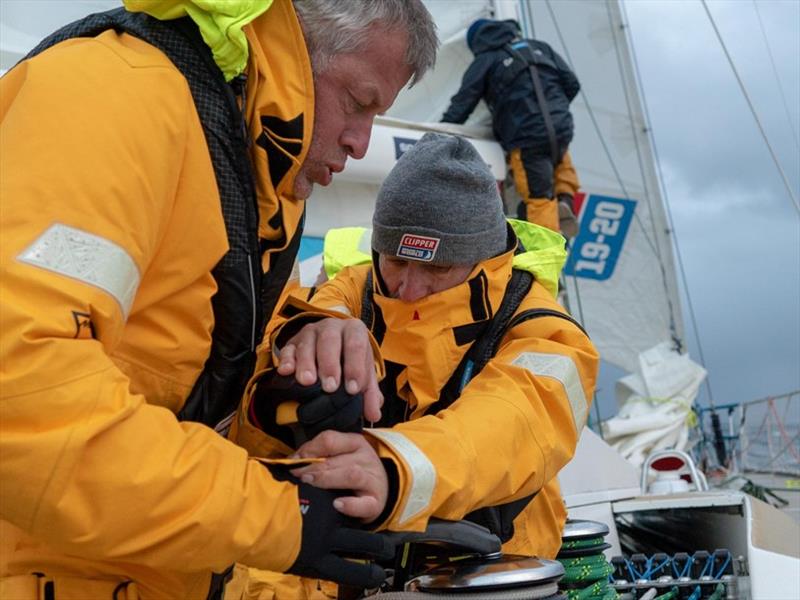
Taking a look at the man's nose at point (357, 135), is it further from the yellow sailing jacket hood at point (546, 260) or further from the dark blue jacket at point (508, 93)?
the dark blue jacket at point (508, 93)

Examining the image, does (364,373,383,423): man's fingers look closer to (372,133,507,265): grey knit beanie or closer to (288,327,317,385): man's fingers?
(288,327,317,385): man's fingers

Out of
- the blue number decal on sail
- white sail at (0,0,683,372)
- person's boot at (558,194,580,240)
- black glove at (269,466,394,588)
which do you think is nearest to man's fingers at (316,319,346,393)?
black glove at (269,466,394,588)

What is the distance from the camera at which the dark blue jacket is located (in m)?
5.05

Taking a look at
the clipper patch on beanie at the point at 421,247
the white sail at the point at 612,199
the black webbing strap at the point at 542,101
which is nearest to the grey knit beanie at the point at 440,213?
the clipper patch on beanie at the point at 421,247

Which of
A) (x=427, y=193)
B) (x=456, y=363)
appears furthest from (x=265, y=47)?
(x=456, y=363)

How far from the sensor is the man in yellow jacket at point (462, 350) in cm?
130

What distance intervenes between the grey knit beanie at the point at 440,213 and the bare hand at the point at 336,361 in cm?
48

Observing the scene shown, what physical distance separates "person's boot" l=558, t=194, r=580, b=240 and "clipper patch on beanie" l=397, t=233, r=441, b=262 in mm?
3739

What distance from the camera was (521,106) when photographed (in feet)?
16.7

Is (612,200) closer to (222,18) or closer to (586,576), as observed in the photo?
(586,576)

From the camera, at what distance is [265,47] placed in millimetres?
1179

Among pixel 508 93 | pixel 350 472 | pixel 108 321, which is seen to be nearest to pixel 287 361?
pixel 350 472

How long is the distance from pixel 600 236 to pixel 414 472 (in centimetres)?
805

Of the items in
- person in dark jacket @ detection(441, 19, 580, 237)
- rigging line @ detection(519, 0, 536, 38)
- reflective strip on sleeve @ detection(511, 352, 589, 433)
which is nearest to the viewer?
reflective strip on sleeve @ detection(511, 352, 589, 433)
